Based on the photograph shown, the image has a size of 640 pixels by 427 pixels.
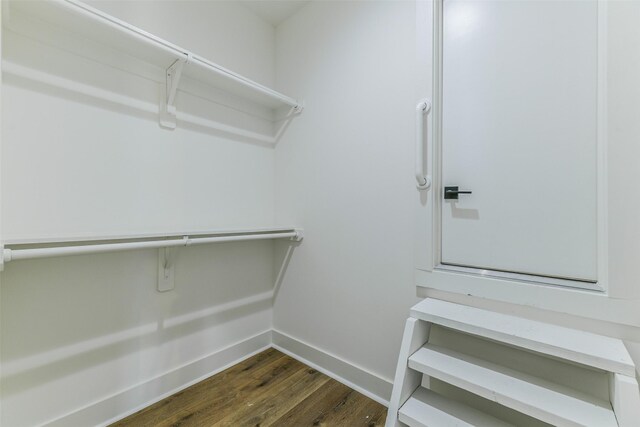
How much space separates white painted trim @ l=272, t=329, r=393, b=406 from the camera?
133 cm

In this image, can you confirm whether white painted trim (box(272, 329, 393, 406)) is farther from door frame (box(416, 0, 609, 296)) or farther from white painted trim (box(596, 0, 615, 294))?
white painted trim (box(596, 0, 615, 294))

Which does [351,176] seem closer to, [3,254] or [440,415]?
[440,415]

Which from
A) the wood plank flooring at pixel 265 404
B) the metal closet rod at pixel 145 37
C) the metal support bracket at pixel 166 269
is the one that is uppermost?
the metal closet rod at pixel 145 37

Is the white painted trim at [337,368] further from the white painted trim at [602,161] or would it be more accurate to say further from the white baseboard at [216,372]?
the white painted trim at [602,161]

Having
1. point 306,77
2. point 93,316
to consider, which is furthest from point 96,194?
point 306,77

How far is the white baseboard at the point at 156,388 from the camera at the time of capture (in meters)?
1.14

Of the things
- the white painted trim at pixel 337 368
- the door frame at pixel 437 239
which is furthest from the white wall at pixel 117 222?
the door frame at pixel 437 239

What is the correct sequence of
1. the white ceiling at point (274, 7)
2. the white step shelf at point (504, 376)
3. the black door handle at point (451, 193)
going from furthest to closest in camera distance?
the white ceiling at point (274, 7) → the black door handle at point (451, 193) → the white step shelf at point (504, 376)

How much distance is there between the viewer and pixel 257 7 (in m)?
1.75

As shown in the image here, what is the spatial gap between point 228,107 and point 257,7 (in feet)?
2.36

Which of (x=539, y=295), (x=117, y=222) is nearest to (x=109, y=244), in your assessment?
(x=117, y=222)

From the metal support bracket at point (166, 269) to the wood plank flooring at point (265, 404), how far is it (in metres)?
0.55

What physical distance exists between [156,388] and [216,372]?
313 mm

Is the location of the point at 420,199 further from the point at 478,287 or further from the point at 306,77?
the point at 306,77
